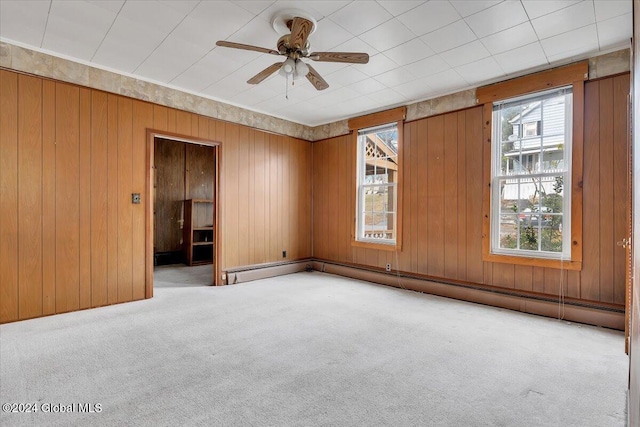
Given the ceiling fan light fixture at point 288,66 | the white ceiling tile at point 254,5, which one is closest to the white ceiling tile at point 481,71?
the ceiling fan light fixture at point 288,66

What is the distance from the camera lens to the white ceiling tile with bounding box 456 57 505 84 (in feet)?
11.4

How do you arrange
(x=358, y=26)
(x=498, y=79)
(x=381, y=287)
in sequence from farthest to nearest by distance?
(x=381, y=287), (x=498, y=79), (x=358, y=26)

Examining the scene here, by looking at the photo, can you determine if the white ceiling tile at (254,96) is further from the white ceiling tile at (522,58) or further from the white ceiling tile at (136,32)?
the white ceiling tile at (522,58)

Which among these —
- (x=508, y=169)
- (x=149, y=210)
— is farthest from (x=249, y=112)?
(x=508, y=169)

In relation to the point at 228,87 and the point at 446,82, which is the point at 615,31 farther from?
the point at 228,87

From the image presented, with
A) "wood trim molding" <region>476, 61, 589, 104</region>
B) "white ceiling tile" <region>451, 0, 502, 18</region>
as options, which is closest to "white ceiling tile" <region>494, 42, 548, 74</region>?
"wood trim molding" <region>476, 61, 589, 104</region>

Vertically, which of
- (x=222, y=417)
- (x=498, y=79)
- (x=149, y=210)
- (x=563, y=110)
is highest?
(x=498, y=79)

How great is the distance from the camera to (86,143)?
11.8ft

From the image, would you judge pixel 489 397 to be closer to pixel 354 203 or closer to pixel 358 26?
pixel 358 26

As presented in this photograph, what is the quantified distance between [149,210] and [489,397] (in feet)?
13.3

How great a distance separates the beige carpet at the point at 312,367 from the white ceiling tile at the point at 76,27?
9.07 feet

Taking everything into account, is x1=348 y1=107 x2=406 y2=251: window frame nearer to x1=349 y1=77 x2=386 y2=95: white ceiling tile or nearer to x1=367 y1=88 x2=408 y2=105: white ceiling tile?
x1=367 y1=88 x2=408 y2=105: white ceiling tile

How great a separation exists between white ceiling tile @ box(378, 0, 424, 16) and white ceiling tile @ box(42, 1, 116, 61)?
2253 mm

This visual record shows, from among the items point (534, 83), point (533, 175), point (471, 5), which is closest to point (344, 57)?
point (471, 5)
